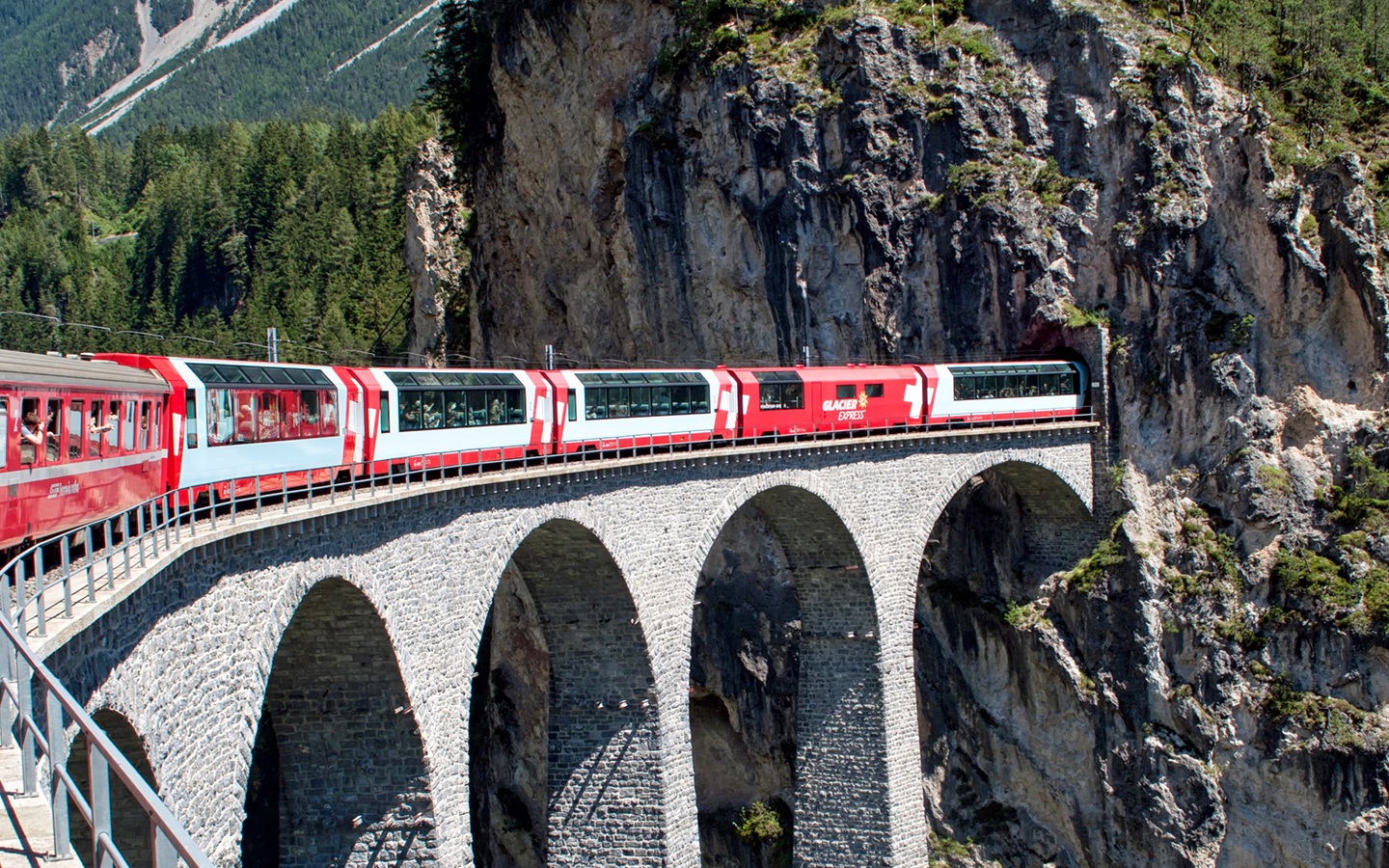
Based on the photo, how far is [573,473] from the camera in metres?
28.4

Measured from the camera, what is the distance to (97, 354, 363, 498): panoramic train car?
2220 centimetres

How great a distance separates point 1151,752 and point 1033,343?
13.8 meters

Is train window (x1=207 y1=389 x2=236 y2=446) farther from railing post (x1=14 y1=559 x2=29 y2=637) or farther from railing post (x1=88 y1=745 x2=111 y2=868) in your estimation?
railing post (x1=88 y1=745 x2=111 y2=868)

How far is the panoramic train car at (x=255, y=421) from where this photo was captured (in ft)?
72.8

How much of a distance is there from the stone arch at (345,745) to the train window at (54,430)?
561cm

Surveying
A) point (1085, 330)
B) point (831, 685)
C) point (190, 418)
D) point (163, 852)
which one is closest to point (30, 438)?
point (190, 418)

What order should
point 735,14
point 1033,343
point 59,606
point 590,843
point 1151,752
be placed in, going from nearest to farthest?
point 59,606 → point 590,843 → point 1151,752 → point 1033,343 → point 735,14

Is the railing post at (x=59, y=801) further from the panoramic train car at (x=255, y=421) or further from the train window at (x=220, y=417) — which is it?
the train window at (x=220, y=417)

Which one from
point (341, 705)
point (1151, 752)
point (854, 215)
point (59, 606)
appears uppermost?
point (854, 215)

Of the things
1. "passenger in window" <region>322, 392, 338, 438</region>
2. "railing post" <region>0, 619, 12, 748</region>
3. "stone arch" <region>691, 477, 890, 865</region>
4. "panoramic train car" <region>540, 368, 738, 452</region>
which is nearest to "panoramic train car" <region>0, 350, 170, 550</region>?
"passenger in window" <region>322, 392, 338, 438</region>

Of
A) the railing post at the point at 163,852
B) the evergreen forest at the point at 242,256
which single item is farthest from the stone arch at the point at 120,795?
the evergreen forest at the point at 242,256

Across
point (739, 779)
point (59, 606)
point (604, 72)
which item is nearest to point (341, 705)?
point (59, 606)

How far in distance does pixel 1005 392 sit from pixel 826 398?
23.6ft

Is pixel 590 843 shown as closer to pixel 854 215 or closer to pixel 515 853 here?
pixel 515 853
